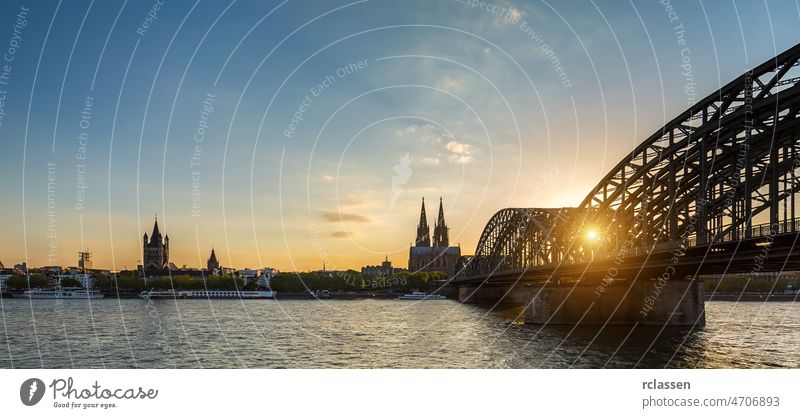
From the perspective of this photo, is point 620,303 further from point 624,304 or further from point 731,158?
point 731,158

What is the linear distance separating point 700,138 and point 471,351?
2490 centimetres

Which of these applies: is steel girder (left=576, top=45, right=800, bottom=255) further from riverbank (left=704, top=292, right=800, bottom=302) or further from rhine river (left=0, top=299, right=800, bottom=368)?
riverbank (left=704, top=292, right=800, bottom=302)

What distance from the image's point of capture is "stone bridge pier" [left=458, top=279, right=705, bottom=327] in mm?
72812

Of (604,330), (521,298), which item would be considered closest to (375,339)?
(604,330)

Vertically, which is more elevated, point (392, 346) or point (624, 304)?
point (624, 304)

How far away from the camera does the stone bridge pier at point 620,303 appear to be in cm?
7281

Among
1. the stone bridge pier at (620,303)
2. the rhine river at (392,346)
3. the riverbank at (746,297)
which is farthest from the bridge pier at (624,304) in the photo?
the riverbank at (746,297)
